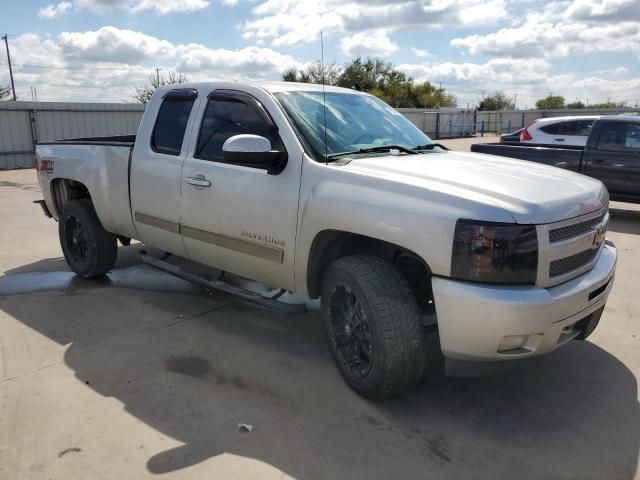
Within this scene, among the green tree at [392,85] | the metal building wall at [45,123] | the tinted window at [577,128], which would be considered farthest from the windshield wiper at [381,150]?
the green tree at [392,85]

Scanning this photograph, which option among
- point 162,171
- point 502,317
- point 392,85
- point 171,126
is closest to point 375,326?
point 502,317

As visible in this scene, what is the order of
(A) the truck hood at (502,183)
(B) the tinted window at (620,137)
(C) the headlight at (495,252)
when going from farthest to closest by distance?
(B) the tinted window at (620,137), (A) the truck hood at (502,183), (C) the headlight at (495,252)

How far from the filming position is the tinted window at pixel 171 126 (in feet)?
14.8

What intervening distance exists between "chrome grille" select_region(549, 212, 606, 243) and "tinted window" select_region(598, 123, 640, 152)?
6.55m

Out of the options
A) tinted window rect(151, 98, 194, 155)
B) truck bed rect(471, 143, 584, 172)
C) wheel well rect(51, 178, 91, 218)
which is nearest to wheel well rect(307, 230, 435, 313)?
tinted window rect(151, 98, 194, 155)

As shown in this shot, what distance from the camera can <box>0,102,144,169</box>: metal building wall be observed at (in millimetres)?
18909

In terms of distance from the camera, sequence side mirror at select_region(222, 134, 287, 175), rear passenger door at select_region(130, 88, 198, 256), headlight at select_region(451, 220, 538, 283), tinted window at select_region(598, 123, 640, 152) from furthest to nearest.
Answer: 1. tinted window at select_region(598, 123, 640, 152)
2. rear passenger door at select_region(130, 88, 198, 256)
3. side mirror at select_region(222, 134, 287, 175)
4. headlight at select_region(451, 220, 538, 283)

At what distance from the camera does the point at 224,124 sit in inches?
165

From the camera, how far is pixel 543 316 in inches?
109

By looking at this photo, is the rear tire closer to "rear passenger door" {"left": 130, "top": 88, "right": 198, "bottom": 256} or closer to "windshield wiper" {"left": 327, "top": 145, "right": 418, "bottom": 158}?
"rear passenger door" {"left": 130, "top": 88, "right": 198, "bottom": 256}

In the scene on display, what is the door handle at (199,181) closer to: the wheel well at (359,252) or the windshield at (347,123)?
the windshield at (347,123)

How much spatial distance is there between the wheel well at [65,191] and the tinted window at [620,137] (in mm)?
7887

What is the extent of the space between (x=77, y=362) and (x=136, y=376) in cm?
53

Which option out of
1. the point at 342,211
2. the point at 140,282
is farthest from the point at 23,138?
the point at 342,211
